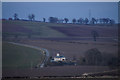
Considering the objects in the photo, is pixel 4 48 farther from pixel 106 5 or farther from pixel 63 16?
pixel 106 5

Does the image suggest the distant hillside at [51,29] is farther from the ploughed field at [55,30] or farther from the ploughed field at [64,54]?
the ploughed field at [64,54]

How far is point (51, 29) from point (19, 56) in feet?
3.41

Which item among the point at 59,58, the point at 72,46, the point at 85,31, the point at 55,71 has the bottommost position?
the point at 55,71

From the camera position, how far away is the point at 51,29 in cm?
489

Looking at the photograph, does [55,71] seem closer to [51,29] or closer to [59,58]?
[59,58]

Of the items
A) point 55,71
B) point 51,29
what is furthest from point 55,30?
point 55,71

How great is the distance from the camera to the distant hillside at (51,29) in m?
4.81

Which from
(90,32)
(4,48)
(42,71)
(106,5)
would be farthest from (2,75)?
(106,5)

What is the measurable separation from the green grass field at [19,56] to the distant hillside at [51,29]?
334mm

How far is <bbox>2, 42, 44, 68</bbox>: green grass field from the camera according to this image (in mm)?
4797

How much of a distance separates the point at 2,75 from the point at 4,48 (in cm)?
66

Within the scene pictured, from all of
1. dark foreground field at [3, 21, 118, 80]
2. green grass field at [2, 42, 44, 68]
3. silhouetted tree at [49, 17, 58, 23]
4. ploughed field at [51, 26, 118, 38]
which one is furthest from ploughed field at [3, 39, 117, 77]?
silhouetted tree at [49, 17, 58, 23]

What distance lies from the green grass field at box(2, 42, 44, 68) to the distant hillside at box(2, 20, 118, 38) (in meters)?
0.33

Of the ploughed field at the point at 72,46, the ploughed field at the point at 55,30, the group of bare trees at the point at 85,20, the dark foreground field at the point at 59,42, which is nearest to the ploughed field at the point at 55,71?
the dark foreground field at the point at 59,42
